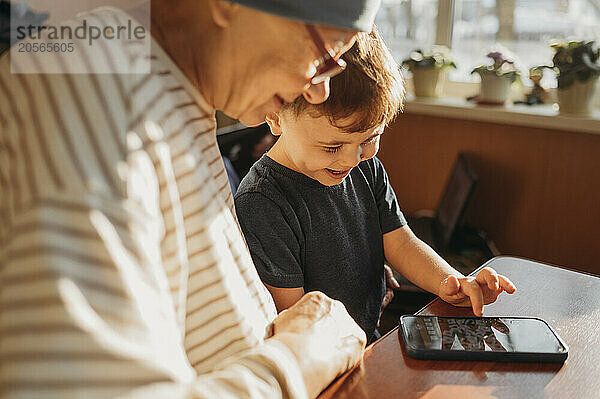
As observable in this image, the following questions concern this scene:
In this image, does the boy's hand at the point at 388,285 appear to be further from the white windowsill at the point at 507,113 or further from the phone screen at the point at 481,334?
the white windowsill at the point at 507,113

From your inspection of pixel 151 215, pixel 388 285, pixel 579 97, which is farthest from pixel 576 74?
pixel 151 215

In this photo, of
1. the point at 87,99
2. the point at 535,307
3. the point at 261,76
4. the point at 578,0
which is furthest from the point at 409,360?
the point at 578,0

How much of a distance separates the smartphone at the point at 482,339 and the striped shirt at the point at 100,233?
0.31 m

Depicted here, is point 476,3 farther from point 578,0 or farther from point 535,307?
point 535,307

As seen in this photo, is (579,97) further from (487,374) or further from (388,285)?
(487,374)

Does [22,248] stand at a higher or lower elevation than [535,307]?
higher

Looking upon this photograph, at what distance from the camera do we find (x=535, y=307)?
95cm

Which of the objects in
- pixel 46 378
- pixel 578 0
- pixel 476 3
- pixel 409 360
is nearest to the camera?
pixel 46 378

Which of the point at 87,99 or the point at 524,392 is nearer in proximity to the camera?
the point at 87,99

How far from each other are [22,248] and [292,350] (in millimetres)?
309

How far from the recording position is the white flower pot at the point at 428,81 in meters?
2.50

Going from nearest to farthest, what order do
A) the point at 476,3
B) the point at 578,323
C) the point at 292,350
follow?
the point at 292,350 → the point at 578,323 → the point at 476,3

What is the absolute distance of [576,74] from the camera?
2076 millimetres

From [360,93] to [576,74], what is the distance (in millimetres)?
1379
